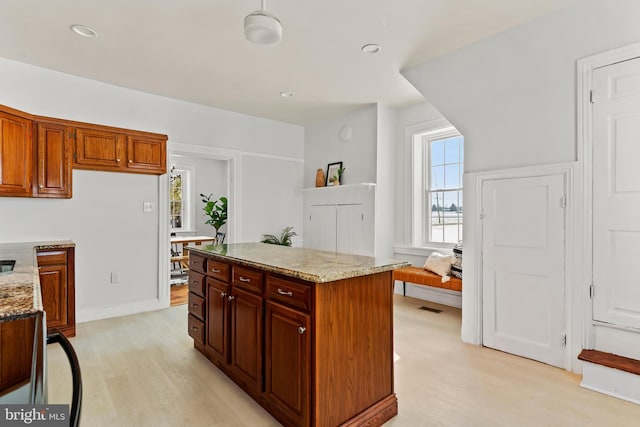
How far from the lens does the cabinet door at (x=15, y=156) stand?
312cm

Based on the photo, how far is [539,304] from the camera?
9.25 ft

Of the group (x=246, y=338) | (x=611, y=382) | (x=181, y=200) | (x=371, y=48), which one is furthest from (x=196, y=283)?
(x=181, y=200)

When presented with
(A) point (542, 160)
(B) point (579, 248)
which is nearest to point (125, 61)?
(A) point (542, 160)

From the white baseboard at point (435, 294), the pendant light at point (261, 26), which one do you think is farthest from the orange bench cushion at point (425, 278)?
the pendant light at point (261, 26)

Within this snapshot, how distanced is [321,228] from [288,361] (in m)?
3.87

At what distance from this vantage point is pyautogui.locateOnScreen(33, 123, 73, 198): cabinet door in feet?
11.5

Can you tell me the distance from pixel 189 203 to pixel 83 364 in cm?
561

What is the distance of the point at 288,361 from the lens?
188cm

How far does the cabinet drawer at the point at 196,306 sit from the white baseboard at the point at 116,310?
1604 millimetres

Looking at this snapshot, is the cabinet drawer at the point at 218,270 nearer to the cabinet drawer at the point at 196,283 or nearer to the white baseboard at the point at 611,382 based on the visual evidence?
the cabinet drawer at the point at 196,283

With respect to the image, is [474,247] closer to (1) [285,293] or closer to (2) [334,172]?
(1) [285,293]

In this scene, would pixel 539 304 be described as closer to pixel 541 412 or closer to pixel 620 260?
pixel 620 260

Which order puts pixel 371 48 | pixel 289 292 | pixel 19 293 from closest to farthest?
pixel 19 293, pixel 289 292, pixel 371 48

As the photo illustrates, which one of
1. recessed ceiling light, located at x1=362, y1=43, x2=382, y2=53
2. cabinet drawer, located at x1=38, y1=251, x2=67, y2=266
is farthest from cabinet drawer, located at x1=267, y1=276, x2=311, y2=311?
cabinet drawer, located at x1=38, y1=251, x2=67, y2=266
